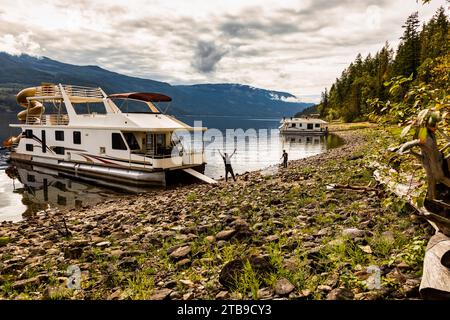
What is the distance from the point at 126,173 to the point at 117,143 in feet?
7.99

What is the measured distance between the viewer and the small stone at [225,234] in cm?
725

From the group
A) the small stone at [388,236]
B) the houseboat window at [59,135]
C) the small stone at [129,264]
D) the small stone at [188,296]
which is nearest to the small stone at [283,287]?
the small stone at [188,296]

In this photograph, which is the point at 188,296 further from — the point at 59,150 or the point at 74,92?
the point at 74,92

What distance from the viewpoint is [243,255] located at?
6.11 m

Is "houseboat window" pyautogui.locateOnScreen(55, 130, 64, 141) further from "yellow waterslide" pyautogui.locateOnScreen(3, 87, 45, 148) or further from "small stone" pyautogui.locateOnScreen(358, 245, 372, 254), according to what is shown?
"small stone" pyautogui.locateOnScreen(358, 245, 372, 254)

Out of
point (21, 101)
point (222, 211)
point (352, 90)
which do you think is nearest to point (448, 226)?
point (222, 211)

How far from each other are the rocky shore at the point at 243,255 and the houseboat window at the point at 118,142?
13.1 meters

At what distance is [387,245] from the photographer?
Result: 18.1 feet

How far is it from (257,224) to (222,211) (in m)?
2.49

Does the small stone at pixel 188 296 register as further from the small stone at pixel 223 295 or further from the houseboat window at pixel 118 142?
the houseboat window at pixel 118 142

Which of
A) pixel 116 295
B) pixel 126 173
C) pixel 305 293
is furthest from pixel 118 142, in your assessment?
pixel 305 293

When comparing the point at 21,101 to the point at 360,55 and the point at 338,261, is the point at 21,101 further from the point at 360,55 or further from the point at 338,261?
the point at 360,55

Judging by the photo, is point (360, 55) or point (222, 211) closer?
point (222, 211)

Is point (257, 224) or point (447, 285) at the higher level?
point (447, 285)
